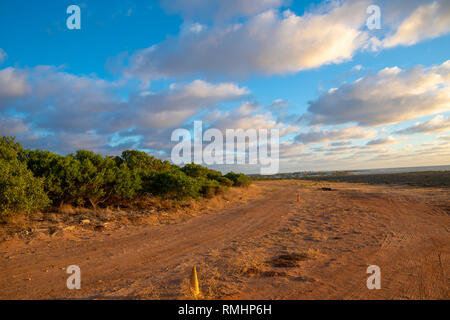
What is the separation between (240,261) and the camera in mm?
6262

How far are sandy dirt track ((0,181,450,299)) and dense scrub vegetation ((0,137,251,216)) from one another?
1827mm

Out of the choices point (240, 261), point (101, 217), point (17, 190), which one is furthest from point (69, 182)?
point (240, 261)

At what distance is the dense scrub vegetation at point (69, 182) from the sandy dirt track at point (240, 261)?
1.83 m

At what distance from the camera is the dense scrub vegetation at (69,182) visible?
8375mm

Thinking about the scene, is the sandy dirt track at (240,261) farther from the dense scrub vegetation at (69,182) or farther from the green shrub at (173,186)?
the green shrub at (173,186)

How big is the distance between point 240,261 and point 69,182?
923cm

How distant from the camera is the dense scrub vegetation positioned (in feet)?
27.5

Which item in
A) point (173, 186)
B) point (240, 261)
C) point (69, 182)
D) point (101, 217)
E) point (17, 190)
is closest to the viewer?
point (240, 261)

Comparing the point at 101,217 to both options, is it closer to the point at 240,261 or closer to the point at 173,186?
the point at 173,186

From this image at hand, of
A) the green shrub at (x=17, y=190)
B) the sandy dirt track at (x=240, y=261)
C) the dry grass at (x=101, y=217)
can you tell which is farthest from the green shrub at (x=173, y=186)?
the green shrub at (x=17, y=190)

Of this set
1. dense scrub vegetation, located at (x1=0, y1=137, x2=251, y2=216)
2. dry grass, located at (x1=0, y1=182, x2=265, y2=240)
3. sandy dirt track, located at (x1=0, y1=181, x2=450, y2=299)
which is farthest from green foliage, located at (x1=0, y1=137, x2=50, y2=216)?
sandy dirt track, located at (x1=0, y1=181, x2=450, y2=299)

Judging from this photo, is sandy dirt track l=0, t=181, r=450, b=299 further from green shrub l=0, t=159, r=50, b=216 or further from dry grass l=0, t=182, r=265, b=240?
green shrub l=0, t=159, r=50, b=216

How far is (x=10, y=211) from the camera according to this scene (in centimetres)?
824

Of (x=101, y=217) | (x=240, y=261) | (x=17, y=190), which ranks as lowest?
(x=240, y=261)
